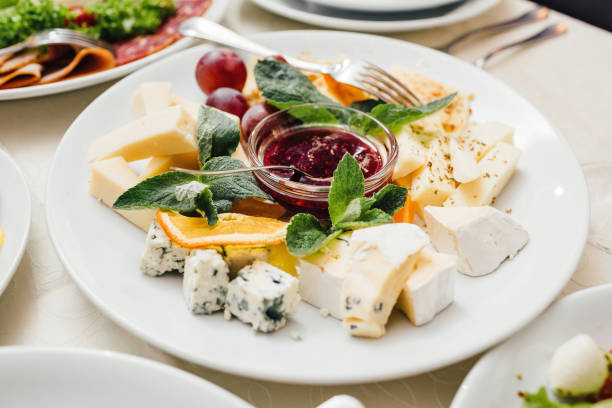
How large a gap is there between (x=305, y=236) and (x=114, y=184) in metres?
0.57

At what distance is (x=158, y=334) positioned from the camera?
1.13 meters

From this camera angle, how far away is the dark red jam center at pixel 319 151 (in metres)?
1.61

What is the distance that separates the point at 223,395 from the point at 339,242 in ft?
1.55

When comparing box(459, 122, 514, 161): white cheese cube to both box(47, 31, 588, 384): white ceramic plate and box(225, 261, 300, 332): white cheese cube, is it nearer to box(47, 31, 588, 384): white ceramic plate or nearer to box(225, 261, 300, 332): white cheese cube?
box(47, 31, 588, 384): white ceramic plate

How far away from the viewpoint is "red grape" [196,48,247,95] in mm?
1988

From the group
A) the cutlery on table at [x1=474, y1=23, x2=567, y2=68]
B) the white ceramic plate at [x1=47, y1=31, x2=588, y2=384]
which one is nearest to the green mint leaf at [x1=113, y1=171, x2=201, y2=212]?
the white ceramic plate at [x1=47, y1=31, x2=588, y2=384]

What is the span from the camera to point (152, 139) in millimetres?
1544

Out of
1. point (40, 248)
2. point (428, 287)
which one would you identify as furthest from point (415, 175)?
point (40, 248)

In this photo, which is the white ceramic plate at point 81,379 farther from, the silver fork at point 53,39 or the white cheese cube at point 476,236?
the silver fork at point 53,39

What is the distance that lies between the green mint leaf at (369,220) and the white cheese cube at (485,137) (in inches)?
20.4

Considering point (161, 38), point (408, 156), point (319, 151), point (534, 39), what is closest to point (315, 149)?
point (319, 151)

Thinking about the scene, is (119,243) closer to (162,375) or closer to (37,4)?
(162,375)

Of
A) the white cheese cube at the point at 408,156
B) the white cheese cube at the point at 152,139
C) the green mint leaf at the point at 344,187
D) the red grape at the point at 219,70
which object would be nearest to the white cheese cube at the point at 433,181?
the white cheese cube at the point at 408,156

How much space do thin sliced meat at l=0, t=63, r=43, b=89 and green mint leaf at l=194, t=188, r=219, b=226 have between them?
1.09 metres
